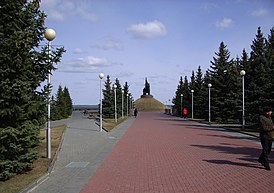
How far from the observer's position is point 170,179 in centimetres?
830

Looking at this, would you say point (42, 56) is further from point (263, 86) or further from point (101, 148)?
point (263, 86)

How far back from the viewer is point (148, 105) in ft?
369

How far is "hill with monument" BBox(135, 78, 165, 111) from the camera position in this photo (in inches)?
4349

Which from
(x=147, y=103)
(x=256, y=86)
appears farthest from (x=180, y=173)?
(x=147, y=103)

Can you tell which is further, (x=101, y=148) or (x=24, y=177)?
(x=101, y=148)

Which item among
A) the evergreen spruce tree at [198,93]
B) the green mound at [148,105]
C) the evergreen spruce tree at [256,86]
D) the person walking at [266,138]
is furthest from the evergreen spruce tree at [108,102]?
the green mound at [148,105]

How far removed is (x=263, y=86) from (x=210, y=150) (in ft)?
46.9

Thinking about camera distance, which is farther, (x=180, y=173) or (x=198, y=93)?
(x=198, y=93)

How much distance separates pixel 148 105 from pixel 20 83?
105 meters

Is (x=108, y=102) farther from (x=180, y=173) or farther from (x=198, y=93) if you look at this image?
(x=180, y=173)

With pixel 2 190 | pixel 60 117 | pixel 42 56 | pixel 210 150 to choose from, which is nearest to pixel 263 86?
pixel 210 150

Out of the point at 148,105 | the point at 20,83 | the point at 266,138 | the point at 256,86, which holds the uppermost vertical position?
the point at 256,86

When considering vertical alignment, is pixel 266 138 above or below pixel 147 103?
below

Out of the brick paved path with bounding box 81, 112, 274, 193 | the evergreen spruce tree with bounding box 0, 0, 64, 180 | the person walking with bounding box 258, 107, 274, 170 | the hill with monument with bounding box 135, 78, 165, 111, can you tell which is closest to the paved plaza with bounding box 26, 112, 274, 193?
the brick paved path with bounding box 81, 112, 274, 193
